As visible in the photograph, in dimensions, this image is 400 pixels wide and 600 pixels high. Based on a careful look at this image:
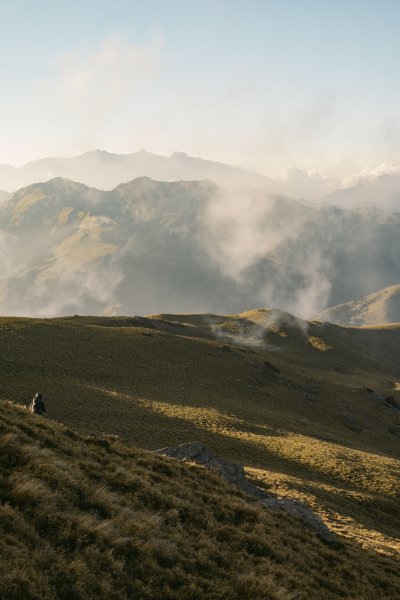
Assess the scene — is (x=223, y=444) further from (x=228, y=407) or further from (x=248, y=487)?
(x=248, y=487)

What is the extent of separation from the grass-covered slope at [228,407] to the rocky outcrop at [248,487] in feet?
12.5

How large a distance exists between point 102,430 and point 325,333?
156 m

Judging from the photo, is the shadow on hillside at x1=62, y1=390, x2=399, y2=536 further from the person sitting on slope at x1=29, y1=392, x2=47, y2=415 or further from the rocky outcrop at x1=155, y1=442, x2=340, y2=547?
the person sitting on slope at x1=29, y1=392, x2=47, y2=415

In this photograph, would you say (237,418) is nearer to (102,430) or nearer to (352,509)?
(102,430)

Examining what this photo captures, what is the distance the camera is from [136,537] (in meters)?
12.6

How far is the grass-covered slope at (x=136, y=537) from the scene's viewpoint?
1016 centimetres

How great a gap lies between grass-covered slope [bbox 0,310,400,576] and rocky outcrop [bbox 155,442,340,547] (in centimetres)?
380

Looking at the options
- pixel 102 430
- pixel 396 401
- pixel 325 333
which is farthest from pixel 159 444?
pixel 325 333

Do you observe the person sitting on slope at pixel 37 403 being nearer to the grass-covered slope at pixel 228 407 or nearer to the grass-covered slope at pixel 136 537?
the grass-covered slope at pixel 228 407

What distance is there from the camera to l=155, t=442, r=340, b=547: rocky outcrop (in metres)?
22.0

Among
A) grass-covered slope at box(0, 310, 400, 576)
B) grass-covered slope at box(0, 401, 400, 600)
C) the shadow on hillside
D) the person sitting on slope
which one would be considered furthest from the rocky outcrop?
the person sitting on slope

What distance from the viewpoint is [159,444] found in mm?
45656

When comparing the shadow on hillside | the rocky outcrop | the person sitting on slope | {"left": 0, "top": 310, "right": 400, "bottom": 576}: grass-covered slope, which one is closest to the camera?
the rocky outcrop

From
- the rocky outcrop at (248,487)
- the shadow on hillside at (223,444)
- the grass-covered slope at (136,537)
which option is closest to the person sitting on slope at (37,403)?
the rocky outcrop at (248,487)
